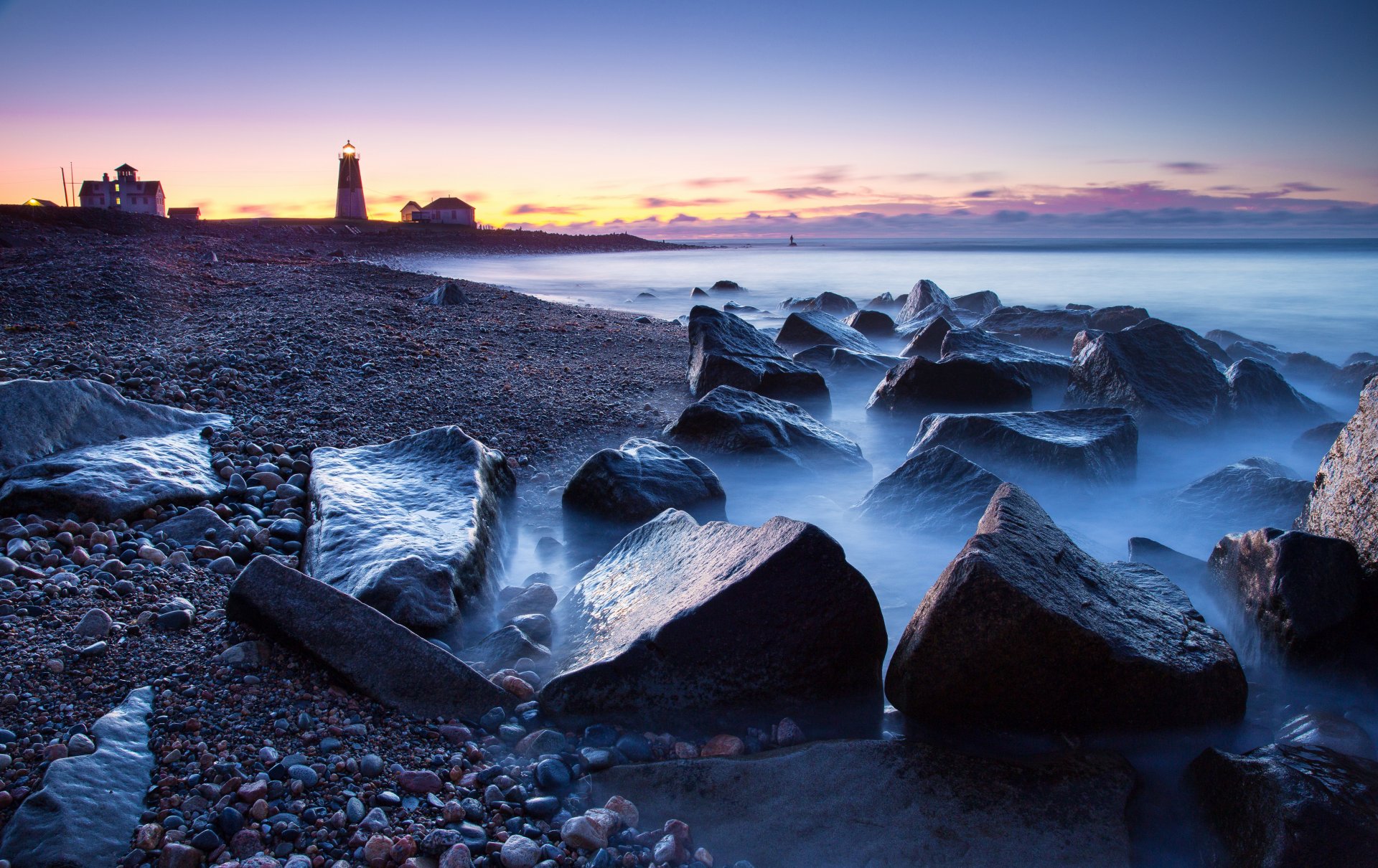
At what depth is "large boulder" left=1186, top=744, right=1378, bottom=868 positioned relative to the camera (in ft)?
5.29

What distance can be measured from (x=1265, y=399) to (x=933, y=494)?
372 cm

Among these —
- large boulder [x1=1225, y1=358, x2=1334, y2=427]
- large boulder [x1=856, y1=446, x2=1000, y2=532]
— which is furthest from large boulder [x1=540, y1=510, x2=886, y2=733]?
large boulder [x1=1225, y1=358, x2=1334, y2=427]

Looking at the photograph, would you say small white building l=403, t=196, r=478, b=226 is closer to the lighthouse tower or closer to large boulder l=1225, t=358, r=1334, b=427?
the lighthouse tower

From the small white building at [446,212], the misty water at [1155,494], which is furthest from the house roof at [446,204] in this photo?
the misty water at [1155,494]

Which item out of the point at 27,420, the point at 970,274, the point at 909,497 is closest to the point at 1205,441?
the point at 909,497

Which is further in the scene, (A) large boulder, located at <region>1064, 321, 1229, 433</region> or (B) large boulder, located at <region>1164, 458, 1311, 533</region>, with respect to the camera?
(A) large boulder, located at <region>1064, 321, 1229, 433</region>

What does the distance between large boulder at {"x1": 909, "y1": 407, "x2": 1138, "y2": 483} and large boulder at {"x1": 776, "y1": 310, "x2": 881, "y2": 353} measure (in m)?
3.79

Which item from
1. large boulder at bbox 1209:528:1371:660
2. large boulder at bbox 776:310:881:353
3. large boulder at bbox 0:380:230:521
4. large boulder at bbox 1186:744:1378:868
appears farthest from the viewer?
large boulder at bbox 776:310:881:353

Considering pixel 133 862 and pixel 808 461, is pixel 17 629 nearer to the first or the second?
pixel 133 862

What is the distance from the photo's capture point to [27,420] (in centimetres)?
312

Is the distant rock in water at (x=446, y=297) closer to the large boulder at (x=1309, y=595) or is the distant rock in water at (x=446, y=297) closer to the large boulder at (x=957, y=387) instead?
the large boulder at (x=957, y=387)

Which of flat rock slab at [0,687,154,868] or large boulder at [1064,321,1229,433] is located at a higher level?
large boulder at [1064,321,1229,433]

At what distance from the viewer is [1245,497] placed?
409cm

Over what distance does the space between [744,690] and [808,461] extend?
106 inches
